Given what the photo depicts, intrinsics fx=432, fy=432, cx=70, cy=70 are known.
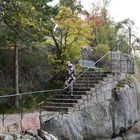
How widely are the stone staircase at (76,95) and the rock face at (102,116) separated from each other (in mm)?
312

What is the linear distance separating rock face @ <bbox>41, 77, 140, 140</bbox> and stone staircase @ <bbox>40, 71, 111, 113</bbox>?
0.31 m

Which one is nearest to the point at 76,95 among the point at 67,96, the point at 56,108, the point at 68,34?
the point at 67,96

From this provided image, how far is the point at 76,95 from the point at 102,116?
5.68 feet

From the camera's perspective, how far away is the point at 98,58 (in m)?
27.8

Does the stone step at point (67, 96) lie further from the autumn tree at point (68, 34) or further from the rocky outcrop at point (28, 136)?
the rocky outcrop at point (28, 136)

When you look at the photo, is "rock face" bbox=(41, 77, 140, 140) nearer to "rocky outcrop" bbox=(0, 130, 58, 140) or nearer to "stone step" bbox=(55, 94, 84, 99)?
"stone step" bbox=(55, 94, 84, 99)

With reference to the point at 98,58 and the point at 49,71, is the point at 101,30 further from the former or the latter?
the point at 49,71

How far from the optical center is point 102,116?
70.6 feet

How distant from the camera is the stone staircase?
2010 centimetres

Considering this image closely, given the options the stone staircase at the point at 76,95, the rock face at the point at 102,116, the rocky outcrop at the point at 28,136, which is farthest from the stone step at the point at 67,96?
the rocky outcrop at the point at 28,136

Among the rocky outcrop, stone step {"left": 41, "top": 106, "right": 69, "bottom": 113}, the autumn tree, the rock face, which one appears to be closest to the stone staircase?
stone step {"left": 41, "top": 106, "right": 69, "bottom": 113}

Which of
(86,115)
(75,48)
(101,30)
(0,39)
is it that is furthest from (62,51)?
(101,30)

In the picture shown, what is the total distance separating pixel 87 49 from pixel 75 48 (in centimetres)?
408

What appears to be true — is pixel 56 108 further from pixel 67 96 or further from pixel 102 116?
pixel 102 116
